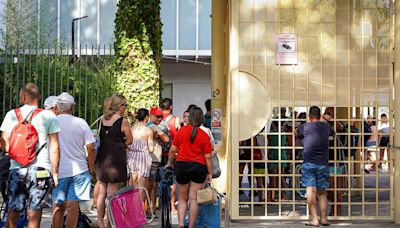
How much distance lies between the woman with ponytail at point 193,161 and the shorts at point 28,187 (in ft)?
7.71

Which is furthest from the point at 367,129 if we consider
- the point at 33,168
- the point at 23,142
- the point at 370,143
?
the point at 23,142

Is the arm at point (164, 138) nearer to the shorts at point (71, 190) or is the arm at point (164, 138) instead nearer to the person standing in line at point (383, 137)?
the shorts at point (71, 190)

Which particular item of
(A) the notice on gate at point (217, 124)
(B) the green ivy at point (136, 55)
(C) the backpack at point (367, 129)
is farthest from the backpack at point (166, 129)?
(C) the backpack at point (367, 129)

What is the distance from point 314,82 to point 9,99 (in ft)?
21.7

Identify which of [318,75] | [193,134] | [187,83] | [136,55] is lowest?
[193,134]

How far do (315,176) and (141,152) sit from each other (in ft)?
8.74

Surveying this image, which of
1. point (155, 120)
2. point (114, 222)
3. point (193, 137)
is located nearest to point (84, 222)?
point (114, 222)

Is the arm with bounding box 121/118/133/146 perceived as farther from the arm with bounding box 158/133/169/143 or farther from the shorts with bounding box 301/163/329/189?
the shorts with bounding box 301/163/329/189

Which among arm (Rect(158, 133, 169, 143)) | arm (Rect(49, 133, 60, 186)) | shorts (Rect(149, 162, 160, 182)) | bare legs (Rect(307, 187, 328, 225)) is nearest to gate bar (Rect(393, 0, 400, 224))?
bare legs (Rect(307, 187, 328, 225))

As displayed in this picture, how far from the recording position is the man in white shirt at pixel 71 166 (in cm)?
935

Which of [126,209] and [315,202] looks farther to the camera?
Result: [315,202]

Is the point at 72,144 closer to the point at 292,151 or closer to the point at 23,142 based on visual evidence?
the point at 23,142

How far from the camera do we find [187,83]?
42281 millimetres

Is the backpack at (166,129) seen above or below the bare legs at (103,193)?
above
